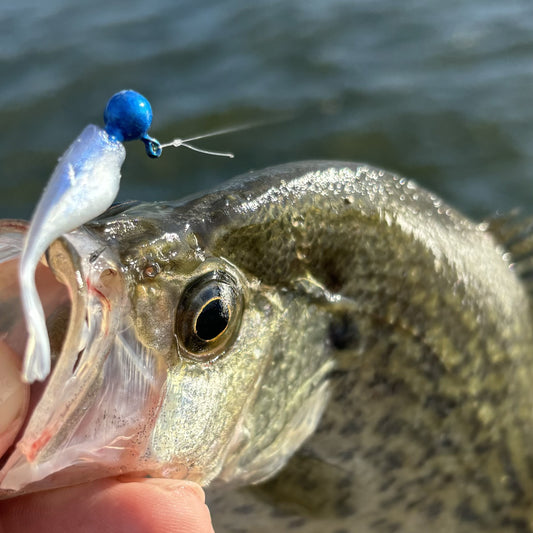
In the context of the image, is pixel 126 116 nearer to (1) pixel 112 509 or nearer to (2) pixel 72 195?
(2) pixel 72 195

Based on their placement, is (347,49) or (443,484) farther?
(347,49)

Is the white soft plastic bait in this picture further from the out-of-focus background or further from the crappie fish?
the out-of-focus background

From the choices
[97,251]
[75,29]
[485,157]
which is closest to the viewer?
[97,251]

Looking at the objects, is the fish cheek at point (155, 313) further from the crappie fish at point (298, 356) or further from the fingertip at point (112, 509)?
the fingertip at point (112, 509)

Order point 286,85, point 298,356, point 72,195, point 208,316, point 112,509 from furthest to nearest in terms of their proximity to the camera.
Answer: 1. point 286,85
2. point 298,356
3. point 208,316
4. point 112,509
5. point 72,195

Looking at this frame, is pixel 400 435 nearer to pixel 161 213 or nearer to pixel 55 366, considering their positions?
pixel 161 213

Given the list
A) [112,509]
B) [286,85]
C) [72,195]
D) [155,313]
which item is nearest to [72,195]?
[72,195]

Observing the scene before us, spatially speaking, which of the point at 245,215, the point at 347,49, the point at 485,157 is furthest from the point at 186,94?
the point at 245,215
